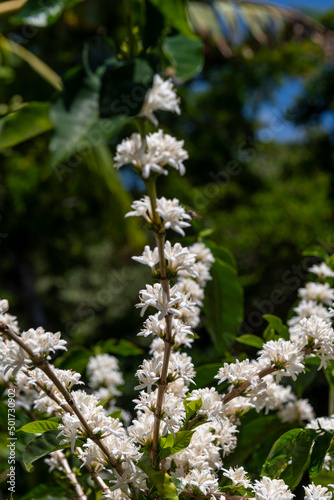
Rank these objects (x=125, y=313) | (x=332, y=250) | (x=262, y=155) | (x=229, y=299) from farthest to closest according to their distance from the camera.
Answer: (x=262, y=155) → (x=125, y=313) → (x=332, y=250) → (x=229, y=299)

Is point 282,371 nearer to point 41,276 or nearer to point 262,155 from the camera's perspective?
point 41,276

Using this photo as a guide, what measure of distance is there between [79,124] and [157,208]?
55 centimetres

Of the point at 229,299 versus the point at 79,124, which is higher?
the point at 79,124

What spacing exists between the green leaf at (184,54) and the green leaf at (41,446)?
2.14 feet

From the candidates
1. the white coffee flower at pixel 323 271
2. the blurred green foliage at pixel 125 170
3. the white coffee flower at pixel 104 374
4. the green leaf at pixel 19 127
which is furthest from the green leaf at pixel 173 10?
the white coffee flower at pixel 104 374

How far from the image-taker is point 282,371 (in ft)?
1.69

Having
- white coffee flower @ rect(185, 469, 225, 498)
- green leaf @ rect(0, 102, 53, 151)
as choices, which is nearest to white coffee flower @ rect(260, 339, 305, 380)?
white coffee flower @ rect(185, 469, 225, 498)

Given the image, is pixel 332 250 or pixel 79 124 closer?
pixel 79 124

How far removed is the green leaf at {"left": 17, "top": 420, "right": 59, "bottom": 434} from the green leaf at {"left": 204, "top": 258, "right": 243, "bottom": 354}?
1.24ft

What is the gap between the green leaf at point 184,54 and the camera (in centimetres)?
93

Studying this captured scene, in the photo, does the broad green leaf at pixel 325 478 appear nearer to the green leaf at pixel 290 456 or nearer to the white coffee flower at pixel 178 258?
the green leaf at pixel 290 456

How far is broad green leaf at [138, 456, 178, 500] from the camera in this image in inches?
18.3

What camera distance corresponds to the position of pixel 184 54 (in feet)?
3.09

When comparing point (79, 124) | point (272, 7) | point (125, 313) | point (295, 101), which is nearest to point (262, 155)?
point (295, 101)
